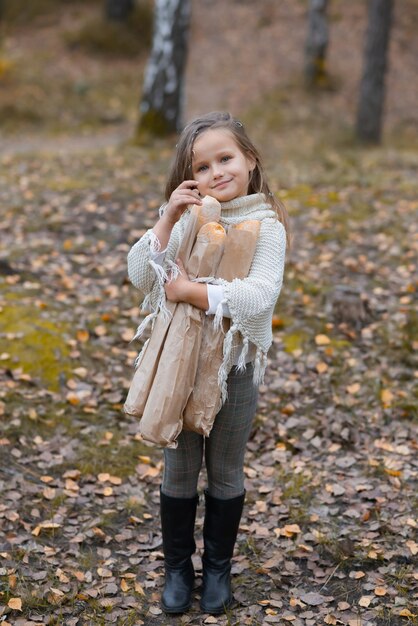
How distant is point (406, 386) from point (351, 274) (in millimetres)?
1948

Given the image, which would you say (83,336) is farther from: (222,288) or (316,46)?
(316,46)

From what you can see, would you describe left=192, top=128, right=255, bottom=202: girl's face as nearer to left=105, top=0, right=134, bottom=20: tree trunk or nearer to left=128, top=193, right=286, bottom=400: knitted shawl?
left=128, top=193, right=286, bottom=400: knitted shawl

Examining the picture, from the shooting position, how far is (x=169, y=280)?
3.09m

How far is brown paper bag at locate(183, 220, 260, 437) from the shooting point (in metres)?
3.08

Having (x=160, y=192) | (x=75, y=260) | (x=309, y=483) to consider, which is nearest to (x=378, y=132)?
(x=160, y=192)

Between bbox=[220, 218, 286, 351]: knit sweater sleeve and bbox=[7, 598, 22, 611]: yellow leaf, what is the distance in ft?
5.57

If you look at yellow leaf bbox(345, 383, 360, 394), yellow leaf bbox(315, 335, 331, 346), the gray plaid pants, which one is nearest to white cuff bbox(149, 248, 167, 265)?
the gray plaid pants

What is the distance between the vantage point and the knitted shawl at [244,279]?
3.05m

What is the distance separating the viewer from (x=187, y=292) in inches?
120

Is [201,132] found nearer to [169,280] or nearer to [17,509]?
[169,280]

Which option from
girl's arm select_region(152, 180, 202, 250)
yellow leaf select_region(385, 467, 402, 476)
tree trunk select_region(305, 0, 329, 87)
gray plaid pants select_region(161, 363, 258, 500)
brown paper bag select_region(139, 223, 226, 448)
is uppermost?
tree trunk select_region(305, 0, 329, 87)

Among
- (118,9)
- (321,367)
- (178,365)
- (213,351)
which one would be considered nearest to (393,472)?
(321,367)

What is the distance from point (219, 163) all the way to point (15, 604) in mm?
2257

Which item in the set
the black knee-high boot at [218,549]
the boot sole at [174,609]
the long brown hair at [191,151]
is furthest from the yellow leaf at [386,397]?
the long brown hair at [191,151]
